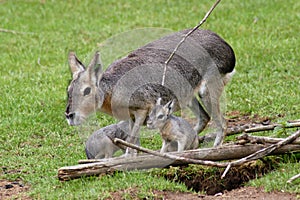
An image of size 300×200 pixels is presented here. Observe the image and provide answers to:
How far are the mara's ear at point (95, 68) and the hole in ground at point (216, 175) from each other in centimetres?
106

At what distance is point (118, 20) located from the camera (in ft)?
39.7

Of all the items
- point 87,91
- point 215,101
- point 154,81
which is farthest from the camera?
point 215,101

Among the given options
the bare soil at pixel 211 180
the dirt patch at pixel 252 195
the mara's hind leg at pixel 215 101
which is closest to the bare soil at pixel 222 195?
the dirt patch at pixel 252 195

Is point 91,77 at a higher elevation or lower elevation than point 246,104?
higher

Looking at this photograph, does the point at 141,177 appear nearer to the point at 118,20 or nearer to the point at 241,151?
the point at 241,151

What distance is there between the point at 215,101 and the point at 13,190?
229 centimetres

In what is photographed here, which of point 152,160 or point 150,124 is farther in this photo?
point 150,124

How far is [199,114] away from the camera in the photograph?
285 inches

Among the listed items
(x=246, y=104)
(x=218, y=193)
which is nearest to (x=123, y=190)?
(x=218, y=193)

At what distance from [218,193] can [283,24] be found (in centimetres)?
599

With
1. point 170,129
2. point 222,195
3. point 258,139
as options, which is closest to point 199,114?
point 170,129

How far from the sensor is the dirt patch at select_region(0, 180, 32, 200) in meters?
5.78

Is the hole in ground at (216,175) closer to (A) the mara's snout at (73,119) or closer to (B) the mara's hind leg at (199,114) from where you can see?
(A) the mara's snout at (73,119)

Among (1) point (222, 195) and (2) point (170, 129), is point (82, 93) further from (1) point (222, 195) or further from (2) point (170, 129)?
(1) point (222, 195)
